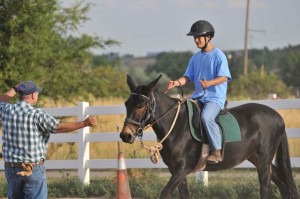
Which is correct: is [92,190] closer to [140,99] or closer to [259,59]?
[140,99]

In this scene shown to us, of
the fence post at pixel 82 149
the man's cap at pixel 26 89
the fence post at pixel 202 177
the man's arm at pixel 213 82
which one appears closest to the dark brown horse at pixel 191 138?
the man's arm at pixel 213 82

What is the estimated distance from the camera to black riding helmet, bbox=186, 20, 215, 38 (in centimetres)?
1056

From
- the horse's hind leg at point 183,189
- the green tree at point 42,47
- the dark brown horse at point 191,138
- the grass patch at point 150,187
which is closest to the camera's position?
the dark brown horse at point 191,138

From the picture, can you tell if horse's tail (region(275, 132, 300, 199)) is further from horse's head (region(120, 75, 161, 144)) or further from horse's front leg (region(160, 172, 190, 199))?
horse's head (region(120, 75, 161, 144))

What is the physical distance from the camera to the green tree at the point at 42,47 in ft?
71.8

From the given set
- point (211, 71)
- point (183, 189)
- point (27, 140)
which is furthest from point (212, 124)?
point (27, 140)

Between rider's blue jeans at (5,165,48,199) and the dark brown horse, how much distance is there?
1.81 m

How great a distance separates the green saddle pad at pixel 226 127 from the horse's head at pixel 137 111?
0.71 m

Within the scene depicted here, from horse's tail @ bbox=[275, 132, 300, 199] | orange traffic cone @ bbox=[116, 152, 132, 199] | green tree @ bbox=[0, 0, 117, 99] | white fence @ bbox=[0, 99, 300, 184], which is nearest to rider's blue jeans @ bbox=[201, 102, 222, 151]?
orange traffic cone @ bbox=[116, 152, 132, 199]

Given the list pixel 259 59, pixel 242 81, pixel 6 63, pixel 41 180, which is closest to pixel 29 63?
pixel 6 63

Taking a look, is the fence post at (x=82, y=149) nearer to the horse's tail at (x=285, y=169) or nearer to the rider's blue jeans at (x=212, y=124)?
the horse's tail at (x=285, y=169)

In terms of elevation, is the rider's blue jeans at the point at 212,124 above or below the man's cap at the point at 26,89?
below

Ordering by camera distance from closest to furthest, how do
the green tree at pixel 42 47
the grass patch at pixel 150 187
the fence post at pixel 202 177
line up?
the grass patch at pixel 150 187 → the fence post at pixel 202 177 → the green tree at pixel 42 47

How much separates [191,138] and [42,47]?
12852 mm
